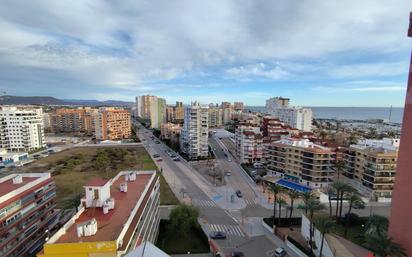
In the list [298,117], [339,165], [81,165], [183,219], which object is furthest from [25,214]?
[298,117]

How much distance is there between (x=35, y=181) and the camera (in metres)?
31.0

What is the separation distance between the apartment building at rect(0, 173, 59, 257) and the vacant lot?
455 inches

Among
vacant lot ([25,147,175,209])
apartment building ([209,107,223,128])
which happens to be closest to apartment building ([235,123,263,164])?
vacant lot ([25,147,175,209])

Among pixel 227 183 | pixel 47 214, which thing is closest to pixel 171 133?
pixel 227 183

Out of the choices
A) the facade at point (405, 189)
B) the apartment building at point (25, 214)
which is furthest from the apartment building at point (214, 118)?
the facade at point (405, 189)

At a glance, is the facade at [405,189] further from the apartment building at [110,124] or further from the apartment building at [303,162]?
the apartment building at [110,124]

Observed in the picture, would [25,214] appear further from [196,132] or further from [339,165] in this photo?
[339,165]

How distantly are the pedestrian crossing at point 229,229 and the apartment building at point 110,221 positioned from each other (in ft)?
31.1

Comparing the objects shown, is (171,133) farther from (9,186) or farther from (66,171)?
(9,186)

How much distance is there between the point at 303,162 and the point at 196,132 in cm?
3723

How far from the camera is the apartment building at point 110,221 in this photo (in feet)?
58.9

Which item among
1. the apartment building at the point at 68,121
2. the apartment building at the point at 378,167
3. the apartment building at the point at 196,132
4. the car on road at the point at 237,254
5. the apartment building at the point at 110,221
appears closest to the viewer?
the apartment building at the point at 110,221

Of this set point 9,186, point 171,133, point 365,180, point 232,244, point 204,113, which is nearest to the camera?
point 9,186

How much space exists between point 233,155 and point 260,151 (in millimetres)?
14561
